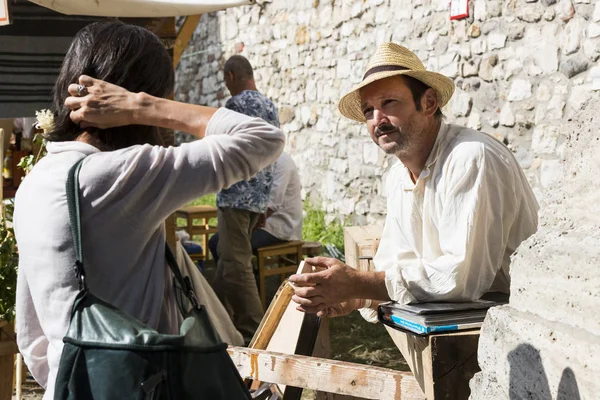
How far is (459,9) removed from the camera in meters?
6.11

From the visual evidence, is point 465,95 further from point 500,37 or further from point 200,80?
point 200,80

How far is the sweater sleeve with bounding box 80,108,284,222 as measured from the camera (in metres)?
1.44

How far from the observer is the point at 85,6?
13.2 feet

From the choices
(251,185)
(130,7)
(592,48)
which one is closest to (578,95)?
(592,48)

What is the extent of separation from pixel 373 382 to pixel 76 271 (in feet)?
3.93

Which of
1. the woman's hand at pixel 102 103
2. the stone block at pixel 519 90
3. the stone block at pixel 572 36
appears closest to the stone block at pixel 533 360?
the woman's hand at pixel 102 103

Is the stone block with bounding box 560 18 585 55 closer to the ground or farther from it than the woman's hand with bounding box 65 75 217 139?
farther from it

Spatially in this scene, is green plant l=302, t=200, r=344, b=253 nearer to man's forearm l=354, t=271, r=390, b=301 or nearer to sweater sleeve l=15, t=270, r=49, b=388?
man's forearm l=354, t=271, r=390, b=301

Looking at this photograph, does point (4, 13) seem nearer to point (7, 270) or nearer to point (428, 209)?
point (7, 270)

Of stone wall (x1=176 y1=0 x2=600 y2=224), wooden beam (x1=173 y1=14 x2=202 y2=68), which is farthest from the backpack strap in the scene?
wooden beam (x1=173 y1=14 x2=202 y2=68)

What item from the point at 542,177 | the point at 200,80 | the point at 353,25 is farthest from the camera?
the point at 200,80

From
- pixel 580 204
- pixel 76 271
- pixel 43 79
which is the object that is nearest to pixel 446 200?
pixel 580 204

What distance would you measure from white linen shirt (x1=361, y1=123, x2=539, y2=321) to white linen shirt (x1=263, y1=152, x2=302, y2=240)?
10.7 feet

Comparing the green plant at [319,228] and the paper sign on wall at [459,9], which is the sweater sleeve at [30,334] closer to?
the paper sign on wall at [459,9]
